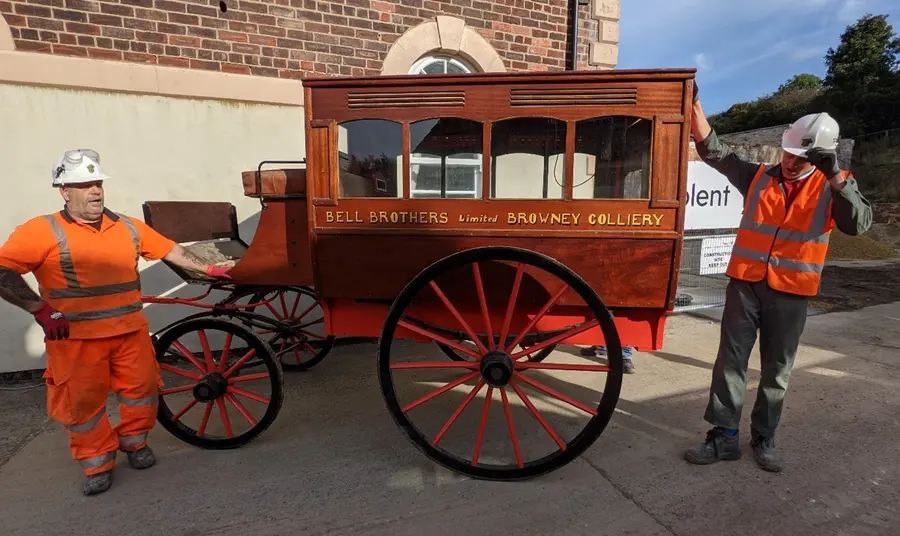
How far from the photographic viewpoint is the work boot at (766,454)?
254cm

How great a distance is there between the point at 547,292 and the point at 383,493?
1.35 meters

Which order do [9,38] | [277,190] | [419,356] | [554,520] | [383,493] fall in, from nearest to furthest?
[554,520] → [383,493] → [277,190] → [9,38] → [419,356]

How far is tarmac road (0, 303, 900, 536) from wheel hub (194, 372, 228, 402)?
0.35m

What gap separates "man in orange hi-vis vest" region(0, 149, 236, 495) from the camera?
2.25 metres

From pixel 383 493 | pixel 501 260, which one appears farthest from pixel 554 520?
pixel 501 260

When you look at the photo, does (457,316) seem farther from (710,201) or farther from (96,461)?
(710,201)

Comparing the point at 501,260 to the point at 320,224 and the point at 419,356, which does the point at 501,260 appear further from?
the point at 419,356

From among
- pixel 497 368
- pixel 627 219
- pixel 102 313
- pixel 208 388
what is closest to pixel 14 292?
pixel 102 313

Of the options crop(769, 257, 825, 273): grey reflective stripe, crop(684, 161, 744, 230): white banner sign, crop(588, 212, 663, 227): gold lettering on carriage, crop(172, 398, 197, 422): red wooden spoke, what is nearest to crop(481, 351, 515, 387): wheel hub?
crop(588, 212, 663, 227): gold lettering on carriage

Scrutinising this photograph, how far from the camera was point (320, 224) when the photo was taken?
2.56m

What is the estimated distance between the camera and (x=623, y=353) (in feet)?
13.1

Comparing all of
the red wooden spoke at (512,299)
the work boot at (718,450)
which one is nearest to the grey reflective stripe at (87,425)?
the red wooden spoke at (512,299)

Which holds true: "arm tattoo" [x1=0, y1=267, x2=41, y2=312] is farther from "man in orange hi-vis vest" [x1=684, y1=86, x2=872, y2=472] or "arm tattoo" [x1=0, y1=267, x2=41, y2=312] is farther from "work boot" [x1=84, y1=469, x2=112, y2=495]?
"man in orange hi-vis vest" [x1=684, y1=86, x2=872, y2=472]

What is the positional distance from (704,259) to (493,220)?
3.43 m
